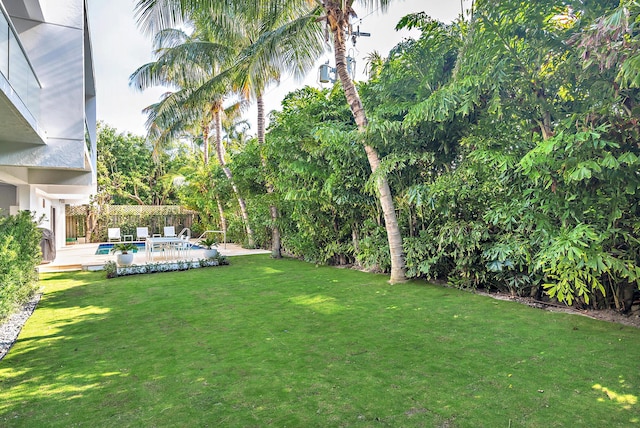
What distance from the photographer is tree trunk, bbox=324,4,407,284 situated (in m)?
7.84

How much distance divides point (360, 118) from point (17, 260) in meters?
6.62

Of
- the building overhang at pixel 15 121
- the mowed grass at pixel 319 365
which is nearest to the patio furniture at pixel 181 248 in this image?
the building overhang at pixel 15 121

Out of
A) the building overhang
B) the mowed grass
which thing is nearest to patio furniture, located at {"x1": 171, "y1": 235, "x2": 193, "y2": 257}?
the building overhang

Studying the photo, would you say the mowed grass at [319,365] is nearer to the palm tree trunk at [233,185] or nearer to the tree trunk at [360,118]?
the tree trunk at [360,118]

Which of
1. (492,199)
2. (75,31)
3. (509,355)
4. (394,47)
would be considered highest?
(75,31)

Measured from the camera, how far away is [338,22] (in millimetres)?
7879

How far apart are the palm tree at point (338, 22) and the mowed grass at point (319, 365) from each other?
1.69 metres

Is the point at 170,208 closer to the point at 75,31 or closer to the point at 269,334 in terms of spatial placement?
the point at 75,31

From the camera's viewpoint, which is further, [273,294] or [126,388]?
[273,294]

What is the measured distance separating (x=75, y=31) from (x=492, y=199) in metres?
9.50

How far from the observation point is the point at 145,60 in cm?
1650

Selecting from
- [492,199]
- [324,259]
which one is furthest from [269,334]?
[324,259]

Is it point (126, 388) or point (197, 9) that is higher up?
point (197, 9)

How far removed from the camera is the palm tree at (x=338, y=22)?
7.94m
